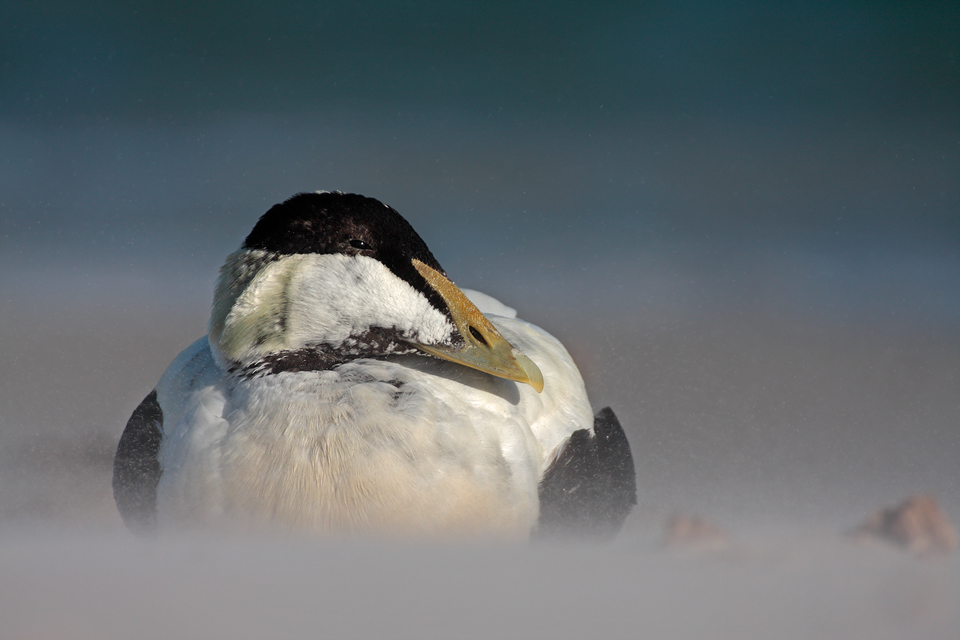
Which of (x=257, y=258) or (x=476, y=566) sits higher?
(x=257, y=258)

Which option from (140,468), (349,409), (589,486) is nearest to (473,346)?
(349,409)

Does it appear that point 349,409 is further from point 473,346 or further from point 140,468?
point 140,468

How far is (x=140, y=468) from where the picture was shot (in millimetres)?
1431

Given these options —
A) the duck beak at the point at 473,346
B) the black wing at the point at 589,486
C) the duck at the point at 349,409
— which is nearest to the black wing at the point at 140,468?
the duck at the point at 349,409

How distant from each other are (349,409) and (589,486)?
0.61 metres

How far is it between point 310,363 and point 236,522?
0.28 meters

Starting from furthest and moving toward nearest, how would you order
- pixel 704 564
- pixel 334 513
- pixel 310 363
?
1. pixel 310 363
2. pixel 334 513
3. pixel 704 564

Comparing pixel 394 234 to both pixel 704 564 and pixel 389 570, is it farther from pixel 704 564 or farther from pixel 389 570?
pixel 704 564

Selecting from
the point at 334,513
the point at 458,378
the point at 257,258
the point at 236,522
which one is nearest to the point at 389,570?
the point at 334,513

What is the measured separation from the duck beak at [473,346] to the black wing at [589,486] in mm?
218

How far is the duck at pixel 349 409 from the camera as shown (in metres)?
1.13

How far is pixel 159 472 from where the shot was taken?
1354 mm

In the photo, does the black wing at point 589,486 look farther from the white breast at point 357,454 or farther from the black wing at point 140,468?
the black wing at point 140,468

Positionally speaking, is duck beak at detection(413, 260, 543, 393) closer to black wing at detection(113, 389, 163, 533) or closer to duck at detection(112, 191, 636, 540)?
duck at detection(112, 191, 636, 540)
